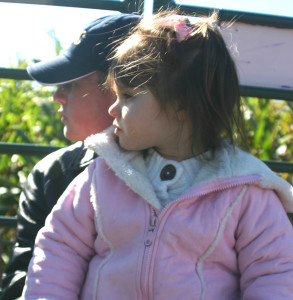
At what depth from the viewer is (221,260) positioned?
74.8 inches

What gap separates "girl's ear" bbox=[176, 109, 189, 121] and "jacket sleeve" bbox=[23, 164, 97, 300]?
39 cm

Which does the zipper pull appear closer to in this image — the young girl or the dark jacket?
the young girl

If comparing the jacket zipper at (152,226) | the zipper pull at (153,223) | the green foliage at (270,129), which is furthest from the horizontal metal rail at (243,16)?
the green foliage at (270,129)

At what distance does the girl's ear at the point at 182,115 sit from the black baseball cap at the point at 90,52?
0.51 metres

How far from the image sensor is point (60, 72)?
2.43 meters

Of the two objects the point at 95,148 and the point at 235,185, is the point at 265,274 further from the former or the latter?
the point at 95,148

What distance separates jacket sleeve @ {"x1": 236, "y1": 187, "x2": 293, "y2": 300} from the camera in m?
1.81

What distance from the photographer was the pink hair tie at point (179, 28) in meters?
2.00

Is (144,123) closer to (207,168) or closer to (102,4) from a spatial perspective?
(207,168)

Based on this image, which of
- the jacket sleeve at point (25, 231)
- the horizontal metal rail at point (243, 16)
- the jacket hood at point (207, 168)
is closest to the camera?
the jacket hood at point (207, 168)

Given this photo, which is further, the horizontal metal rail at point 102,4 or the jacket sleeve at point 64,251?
the horizontal metal rail at point 102,4

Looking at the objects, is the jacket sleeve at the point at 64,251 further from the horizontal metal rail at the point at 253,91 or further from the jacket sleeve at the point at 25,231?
the horizontal metal rail at the point at 253,91

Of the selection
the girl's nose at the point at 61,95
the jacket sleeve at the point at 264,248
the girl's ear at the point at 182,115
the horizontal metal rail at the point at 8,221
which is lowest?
the horizontal metal rail at the point at 8,221

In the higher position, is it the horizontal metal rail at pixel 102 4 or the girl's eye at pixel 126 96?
the horizontal metal rail at pixel 102 4
